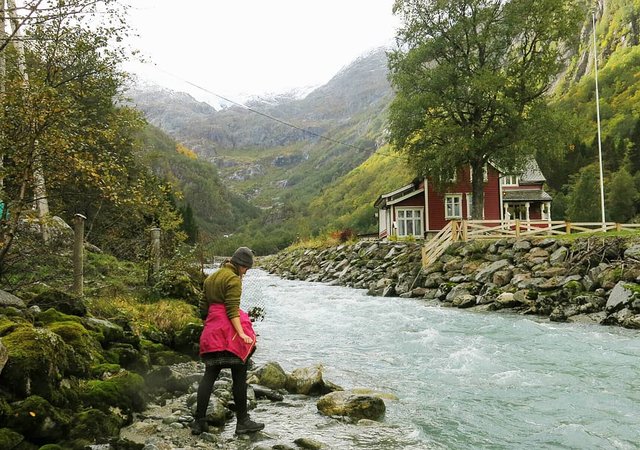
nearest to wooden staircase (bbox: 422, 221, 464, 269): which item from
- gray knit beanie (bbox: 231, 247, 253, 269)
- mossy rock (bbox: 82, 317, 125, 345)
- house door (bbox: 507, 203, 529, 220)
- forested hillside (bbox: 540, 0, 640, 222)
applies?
forested hillside (bbox: 540, 0, 640, 222)

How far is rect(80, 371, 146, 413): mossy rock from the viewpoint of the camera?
573 centimetres

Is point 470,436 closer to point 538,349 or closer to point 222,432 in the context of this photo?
point 222,432

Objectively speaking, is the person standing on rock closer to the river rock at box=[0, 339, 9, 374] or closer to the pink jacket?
the pink jacket

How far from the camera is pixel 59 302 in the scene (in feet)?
25.1

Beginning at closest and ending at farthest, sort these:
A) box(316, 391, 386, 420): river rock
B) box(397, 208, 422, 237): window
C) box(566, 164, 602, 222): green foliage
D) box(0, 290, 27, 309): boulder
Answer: box(316, 391, 386, 420): river rock, box(0, 290, 27, 309): boulder, box(397, 208, 422, 237): window, box(566, 164, 602, 222): green foliage

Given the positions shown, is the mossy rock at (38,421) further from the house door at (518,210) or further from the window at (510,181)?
the window at (510,181)

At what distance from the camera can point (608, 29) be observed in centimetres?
13638

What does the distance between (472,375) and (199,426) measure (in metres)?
4.97

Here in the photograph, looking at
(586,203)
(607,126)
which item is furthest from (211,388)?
(607,126)

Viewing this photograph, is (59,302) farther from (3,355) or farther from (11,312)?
(3,355)

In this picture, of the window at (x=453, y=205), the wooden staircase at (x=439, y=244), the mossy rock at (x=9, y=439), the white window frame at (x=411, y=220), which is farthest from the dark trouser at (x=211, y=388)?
the window at (x=453, y=205)

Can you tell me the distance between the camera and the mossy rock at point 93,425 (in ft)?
16.4

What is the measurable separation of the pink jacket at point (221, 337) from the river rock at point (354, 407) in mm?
1665

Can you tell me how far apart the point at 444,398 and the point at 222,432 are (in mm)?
3349
